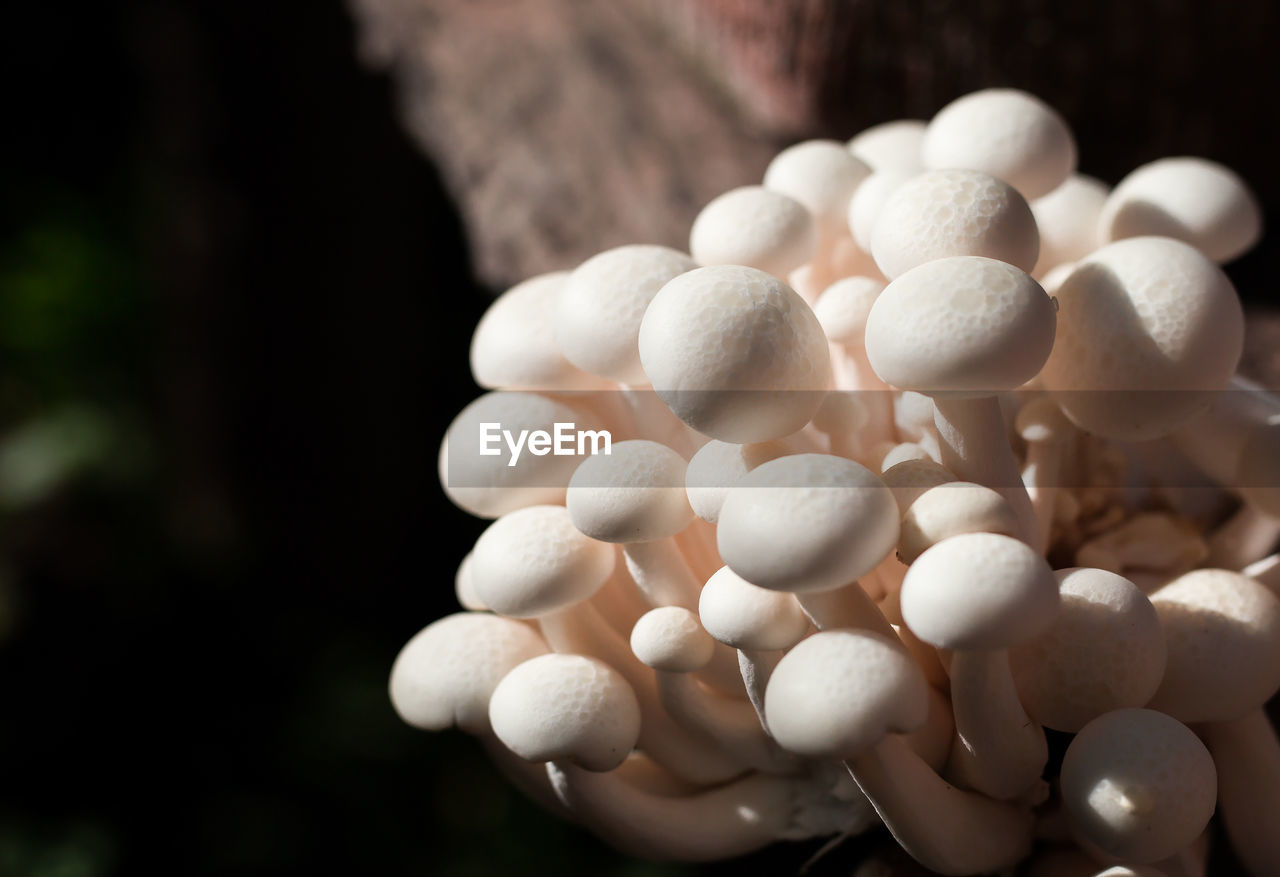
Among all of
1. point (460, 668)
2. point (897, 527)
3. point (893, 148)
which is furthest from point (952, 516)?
point (893, 148)

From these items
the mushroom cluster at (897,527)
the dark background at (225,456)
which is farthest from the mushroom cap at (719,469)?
the dark background at (225,456)

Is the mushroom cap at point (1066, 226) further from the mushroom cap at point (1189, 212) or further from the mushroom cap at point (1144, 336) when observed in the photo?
the mushroom cap at point (1144, 336)

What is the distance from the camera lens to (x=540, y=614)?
628mm

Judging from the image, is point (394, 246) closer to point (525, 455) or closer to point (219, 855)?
point (219, 855)

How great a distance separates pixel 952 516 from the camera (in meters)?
0.49

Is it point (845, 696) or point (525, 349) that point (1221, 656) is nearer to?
point (845, 696)

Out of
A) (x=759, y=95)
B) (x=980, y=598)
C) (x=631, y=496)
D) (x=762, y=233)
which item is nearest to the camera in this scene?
(x=980, y=598)

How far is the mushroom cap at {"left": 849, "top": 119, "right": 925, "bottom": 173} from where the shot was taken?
0.83 m

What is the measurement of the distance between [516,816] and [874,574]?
4.92 ft

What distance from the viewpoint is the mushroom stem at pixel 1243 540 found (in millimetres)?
708

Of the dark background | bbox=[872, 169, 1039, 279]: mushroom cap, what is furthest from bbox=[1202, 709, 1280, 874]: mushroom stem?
the dark background

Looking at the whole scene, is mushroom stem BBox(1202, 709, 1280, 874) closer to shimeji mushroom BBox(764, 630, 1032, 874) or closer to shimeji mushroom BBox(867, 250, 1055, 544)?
shimeji mushroom BBox(764, 630, 1032, 874)

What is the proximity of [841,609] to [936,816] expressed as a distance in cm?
15

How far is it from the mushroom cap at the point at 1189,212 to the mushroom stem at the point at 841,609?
1.32 feet
